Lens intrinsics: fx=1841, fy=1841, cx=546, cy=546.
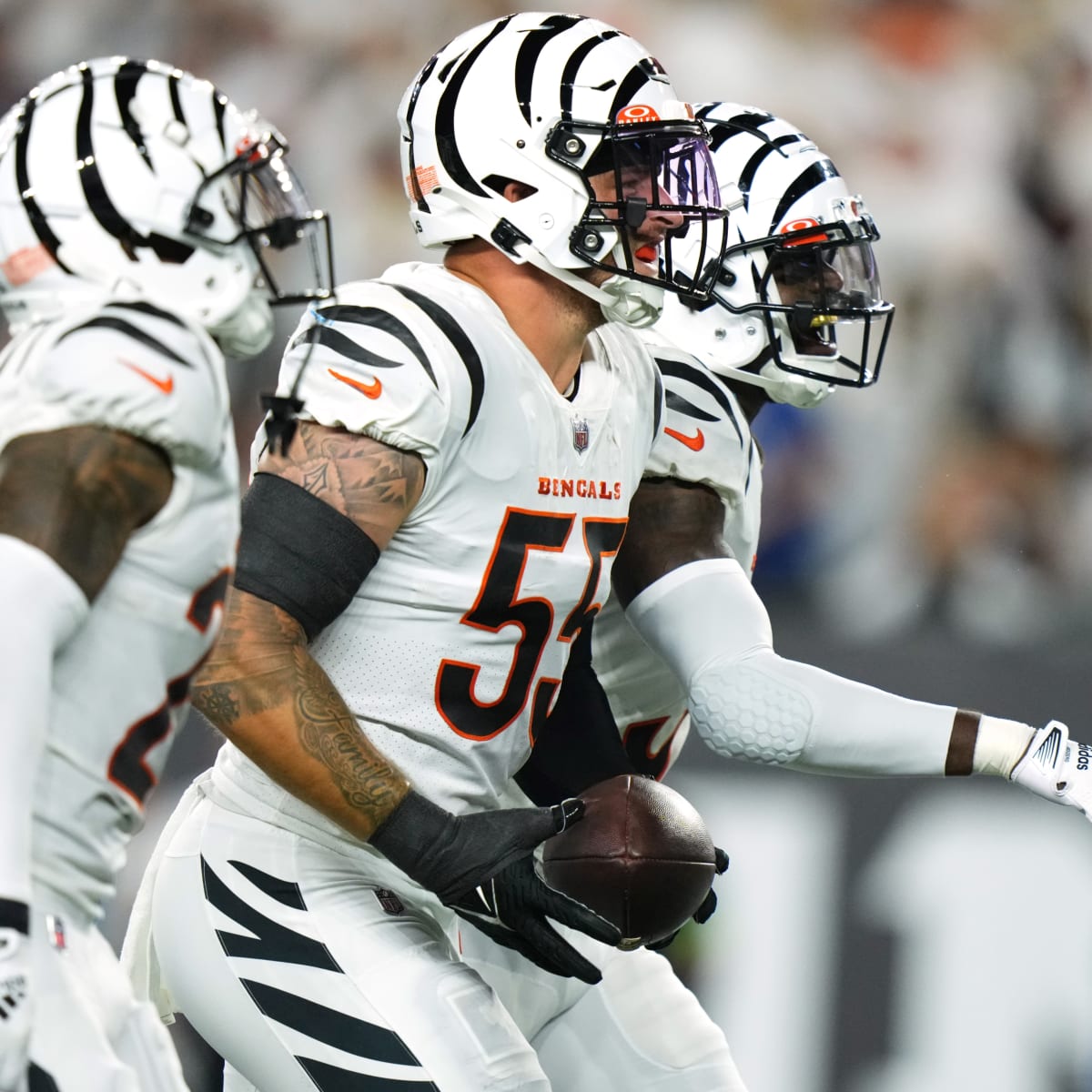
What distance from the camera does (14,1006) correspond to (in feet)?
5.57

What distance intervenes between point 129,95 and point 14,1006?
98 cm

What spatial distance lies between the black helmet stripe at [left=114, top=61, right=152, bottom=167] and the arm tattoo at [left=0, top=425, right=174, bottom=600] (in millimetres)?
356

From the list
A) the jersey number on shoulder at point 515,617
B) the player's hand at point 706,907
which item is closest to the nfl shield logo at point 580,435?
the jersey number on shoulder at point 515,617

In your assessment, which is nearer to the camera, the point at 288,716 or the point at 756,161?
the point at 288,716

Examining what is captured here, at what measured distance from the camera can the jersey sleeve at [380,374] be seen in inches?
97.9

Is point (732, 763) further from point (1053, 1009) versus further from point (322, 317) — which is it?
point (322, 317)

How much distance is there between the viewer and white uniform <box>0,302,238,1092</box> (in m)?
1.83

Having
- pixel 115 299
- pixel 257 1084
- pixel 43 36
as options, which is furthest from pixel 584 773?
pixel 43 36

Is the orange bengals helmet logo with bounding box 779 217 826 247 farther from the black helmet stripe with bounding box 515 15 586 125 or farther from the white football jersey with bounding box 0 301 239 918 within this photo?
the white football jersey with bounding box 0 301 239 918

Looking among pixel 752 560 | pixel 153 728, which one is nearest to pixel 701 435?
pixel 752 560

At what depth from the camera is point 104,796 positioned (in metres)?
1.97

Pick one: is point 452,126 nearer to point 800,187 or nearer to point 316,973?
point 800,187

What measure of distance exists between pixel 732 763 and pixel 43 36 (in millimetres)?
3529

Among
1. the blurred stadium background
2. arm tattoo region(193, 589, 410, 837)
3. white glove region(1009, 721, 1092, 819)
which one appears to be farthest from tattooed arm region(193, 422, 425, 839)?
the blurred stadium background
